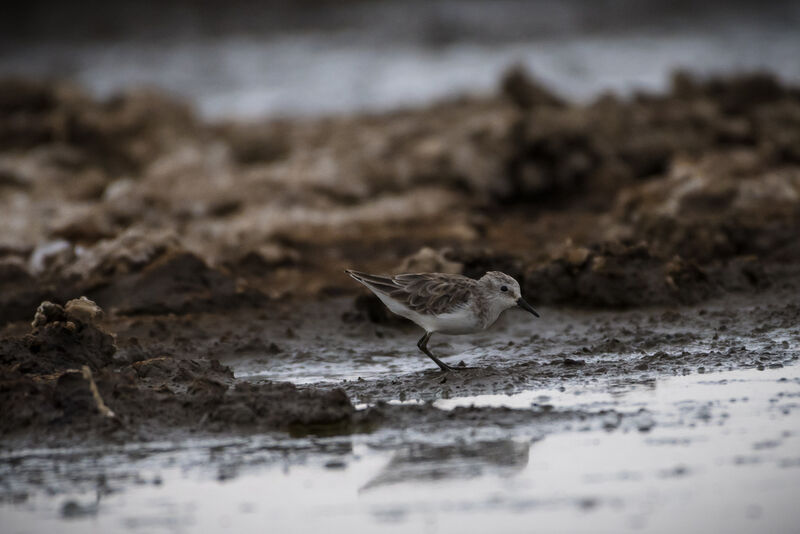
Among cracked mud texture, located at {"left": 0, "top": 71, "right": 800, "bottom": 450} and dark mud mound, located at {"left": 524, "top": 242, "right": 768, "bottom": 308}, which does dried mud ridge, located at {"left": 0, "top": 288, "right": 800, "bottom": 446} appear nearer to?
cracked mud texture, located at {"left": 0, "top": 71, "right": 800, "bottom": 450}

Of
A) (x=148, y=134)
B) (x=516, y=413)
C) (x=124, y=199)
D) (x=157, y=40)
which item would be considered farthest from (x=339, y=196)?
(x=157, y=40)

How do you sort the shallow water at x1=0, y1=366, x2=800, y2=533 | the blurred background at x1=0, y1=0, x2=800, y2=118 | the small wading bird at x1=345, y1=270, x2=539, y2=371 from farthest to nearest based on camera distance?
the blurred background at x1=0, y1=0, x2=800, y2=118
the small wading bird at x1=345, y1=270, x2=539, y2=371
the shallow water at x1=0, y1=366, x2=800, y2=533

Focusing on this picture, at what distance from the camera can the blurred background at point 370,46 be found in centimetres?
1961

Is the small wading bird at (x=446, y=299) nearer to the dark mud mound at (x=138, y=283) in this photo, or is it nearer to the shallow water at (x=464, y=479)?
the shallow water at (x=464, y=479)

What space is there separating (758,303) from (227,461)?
4759 mm

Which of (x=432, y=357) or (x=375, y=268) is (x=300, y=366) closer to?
(x=432, y=357)

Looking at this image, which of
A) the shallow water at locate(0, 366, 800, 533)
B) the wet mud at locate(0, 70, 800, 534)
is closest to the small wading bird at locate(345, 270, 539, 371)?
the wet mud at locate(0, 70, 800, 534)

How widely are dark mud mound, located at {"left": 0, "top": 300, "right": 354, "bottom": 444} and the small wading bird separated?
1308 millimetres

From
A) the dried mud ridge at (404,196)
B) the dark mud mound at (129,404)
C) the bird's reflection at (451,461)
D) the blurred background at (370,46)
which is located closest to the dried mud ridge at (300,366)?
the dark mud mound at (129,404)

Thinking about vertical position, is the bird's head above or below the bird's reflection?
above

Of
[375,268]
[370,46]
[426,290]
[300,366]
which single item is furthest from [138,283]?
[370,46]

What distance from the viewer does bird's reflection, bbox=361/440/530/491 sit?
4.54 m

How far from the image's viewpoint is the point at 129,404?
562 centimetres

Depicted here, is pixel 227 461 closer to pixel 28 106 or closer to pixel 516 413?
pixel 516 413
